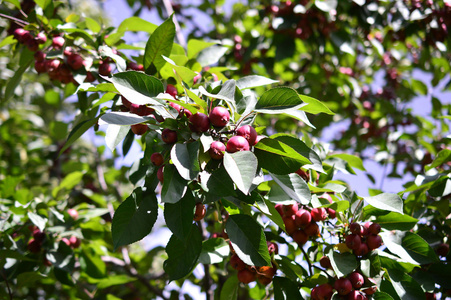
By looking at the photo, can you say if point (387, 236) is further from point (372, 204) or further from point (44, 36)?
point (44, 36)

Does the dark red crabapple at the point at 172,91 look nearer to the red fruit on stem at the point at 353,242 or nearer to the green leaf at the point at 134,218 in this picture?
the green leaf at the point at 134,218

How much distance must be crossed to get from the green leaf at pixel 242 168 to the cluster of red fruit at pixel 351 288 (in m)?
0.61

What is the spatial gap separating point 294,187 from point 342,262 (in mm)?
339

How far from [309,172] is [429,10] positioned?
73.7 inches

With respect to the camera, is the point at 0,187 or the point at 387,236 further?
the point at 0,187

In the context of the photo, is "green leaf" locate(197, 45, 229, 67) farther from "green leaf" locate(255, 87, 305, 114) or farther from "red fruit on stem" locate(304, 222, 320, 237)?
"red fruit on stem" locate(304, 222, 320, 237)

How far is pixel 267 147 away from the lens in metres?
1.19

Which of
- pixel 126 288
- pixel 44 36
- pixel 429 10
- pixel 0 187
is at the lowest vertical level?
pixel 126 288

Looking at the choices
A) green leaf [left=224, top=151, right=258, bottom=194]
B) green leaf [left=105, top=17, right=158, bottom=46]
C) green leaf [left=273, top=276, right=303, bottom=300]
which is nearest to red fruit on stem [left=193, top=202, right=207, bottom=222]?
green leaf [left=224, top=151, right=258, bottom=194]

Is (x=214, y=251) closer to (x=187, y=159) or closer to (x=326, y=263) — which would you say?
(x=326, y=263)

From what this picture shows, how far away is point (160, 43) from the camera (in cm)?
144

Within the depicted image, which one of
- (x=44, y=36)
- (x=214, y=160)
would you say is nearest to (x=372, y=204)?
(x=214, y=160)

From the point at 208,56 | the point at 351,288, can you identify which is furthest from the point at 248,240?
the point at 208,56

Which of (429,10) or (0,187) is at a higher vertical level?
(429,10)
